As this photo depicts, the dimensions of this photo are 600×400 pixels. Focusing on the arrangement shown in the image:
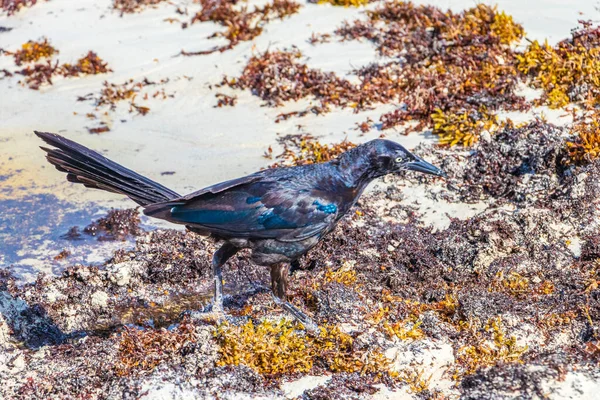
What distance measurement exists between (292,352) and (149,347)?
1.02m

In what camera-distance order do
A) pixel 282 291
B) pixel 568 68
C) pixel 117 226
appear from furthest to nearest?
pixel 568 68, pixel 117 226, pixel 282 291

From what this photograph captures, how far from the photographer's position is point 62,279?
640 cm

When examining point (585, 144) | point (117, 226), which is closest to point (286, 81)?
point (117, 226)

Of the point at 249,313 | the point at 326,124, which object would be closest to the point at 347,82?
the point at 326,124

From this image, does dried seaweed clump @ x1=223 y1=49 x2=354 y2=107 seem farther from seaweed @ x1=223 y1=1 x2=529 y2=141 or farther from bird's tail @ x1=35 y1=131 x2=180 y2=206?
bird's tail @ x1=35 y1=131 x2=180 y2=206

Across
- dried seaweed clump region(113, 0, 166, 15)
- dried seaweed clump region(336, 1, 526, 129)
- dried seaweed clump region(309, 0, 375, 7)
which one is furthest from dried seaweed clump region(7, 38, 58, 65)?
dried seaweed clump region(336, 1, 526, 129)

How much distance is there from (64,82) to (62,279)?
4.68m

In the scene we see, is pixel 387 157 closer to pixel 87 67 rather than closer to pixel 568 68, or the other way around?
pixel 568 68

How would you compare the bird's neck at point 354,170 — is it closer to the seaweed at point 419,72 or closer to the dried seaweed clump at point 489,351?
the dried seaweed clump at point 489,351

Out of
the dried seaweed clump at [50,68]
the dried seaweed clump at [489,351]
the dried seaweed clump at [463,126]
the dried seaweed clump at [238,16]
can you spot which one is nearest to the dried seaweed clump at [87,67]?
the dried seaweed clump at [50,68]

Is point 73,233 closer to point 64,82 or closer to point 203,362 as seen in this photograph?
point 203,362

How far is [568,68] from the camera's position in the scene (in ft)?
27.6

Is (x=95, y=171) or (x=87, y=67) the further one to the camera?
(x=87, y=67)

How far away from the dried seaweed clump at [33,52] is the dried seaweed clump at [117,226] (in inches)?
165
